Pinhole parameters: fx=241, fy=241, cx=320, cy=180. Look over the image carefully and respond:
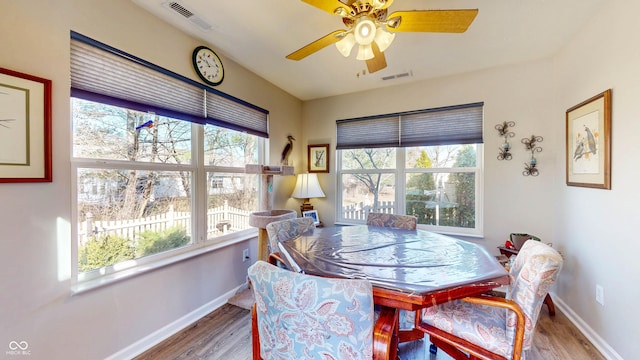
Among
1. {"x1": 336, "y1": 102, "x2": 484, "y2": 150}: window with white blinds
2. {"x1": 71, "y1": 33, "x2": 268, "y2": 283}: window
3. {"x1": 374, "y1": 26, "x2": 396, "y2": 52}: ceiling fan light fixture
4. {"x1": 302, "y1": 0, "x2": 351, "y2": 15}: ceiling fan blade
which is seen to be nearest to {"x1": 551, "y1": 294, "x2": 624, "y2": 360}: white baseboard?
{"x1": 336, "y1": 102, "x2": 484, "y2": 150}: window with white blinds

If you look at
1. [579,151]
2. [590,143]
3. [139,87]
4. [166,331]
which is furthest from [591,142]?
[166,331]

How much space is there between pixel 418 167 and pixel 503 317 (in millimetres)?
2046

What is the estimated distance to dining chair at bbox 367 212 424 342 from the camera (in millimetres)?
1750

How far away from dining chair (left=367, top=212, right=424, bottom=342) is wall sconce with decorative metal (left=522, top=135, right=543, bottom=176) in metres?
1.34

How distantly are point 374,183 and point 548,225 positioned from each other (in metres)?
1.89

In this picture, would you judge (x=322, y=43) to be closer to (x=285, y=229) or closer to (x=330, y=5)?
(x=330, y=5)

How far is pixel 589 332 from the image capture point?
1.88 metres

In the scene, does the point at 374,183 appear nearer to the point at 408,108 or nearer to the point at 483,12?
the point at 408,108

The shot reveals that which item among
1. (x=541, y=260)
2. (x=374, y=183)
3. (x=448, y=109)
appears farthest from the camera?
(x=374, y=183)

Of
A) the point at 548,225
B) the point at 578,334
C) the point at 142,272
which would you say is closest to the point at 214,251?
the point at 142,272

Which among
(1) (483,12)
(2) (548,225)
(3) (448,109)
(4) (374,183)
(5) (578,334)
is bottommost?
(5) (578,334)

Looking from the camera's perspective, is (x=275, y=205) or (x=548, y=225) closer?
(x=548, y=225)

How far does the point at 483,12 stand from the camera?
5.89 ft

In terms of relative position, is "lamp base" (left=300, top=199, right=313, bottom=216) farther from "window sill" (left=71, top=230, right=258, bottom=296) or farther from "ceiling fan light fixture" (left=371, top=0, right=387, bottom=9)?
"ceiling fan light fixture" (left=371, top=0, right=387, bottom=9)
